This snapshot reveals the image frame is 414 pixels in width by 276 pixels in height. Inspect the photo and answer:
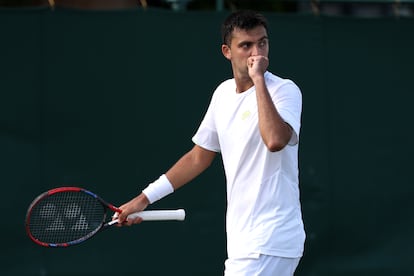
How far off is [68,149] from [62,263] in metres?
0.81

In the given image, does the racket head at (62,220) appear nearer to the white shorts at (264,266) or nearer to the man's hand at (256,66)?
the white shorts at (264,266)

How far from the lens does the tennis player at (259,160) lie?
12.8ft

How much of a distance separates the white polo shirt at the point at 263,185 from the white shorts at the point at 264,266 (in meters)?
0.03

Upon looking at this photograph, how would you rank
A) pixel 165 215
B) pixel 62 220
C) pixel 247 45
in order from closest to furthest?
pixel 247 45 → pixel 165 215 → pixel 62 220

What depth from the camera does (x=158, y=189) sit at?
177 inches

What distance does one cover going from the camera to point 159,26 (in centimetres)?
652

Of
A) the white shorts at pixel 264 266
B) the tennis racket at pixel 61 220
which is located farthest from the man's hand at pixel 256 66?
the tennis racket at pixel 61 220

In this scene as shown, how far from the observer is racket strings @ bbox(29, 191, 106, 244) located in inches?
182

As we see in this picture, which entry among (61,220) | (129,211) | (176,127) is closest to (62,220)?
(61,220)

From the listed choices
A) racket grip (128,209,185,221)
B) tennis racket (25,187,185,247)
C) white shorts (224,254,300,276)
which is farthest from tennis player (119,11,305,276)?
tennis racket (25,187,185,247)

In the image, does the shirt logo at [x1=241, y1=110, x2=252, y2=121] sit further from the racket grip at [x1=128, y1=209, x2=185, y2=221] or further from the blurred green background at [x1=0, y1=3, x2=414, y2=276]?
the blurred green background at [x1=0, y1=3, x2=414, y2=276]

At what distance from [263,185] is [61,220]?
122 centimetres

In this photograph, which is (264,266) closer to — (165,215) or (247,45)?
(165,215)

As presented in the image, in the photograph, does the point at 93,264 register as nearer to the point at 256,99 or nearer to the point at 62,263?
the point at 62,263
